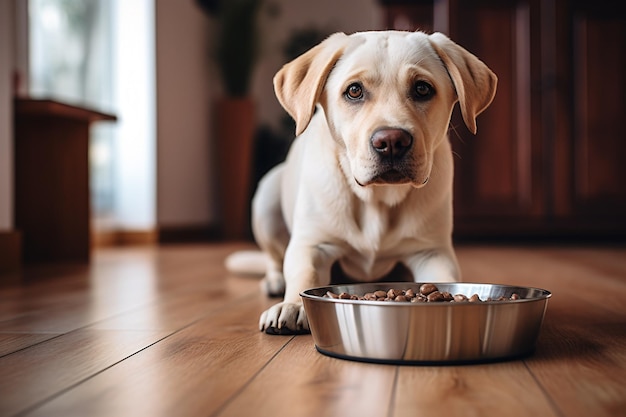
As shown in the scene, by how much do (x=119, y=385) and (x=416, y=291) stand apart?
733 mm

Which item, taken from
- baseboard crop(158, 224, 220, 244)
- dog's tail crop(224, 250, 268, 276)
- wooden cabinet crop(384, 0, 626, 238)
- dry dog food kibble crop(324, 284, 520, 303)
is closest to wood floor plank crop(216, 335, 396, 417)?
dry dog food kibble crop(324, 284, 520, 303)

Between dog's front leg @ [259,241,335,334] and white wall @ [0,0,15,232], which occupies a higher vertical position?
white wall @ [0,0,15,232]

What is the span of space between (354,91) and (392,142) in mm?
213

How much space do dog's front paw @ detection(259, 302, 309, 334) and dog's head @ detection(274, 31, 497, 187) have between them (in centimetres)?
33

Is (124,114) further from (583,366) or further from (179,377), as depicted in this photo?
(583,366)

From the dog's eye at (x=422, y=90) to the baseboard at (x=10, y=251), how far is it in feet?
7.66

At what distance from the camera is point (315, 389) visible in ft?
3.81

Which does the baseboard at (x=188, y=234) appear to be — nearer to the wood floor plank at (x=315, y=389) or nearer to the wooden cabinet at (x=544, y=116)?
the wooden cabinet at (x=544, y=116)

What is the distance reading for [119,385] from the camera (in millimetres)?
1209

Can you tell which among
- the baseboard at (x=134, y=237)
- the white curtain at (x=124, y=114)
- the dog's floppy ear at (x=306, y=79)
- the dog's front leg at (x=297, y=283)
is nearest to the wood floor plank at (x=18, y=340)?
the dog's front leg at (x=297, y=283)

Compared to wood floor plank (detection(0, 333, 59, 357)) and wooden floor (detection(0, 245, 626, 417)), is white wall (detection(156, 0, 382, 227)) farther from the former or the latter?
wood floor plank (detection(0, 333, 59, 357))

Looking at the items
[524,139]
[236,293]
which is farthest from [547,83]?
[236,293]

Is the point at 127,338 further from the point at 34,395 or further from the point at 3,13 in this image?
the point at 3,13

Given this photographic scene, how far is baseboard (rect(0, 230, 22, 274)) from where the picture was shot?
11.1ft
